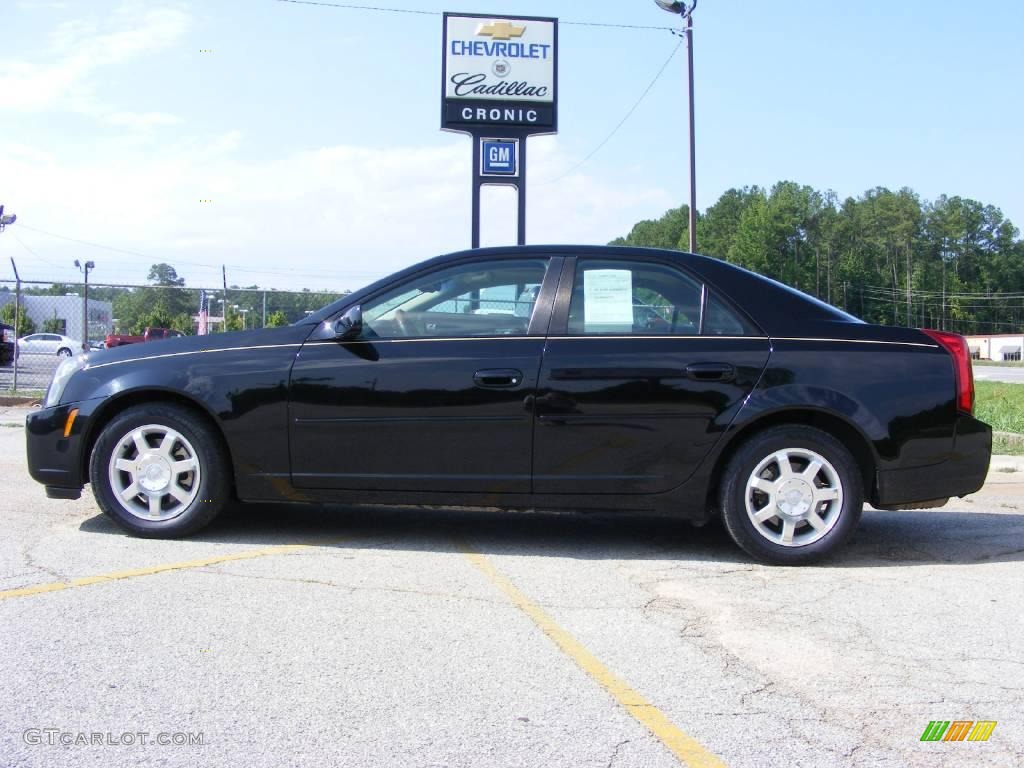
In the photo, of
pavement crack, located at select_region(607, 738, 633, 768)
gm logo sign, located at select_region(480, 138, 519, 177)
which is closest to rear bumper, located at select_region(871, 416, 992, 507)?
pavement crack, located at select_region(607, 738, 633, 768)

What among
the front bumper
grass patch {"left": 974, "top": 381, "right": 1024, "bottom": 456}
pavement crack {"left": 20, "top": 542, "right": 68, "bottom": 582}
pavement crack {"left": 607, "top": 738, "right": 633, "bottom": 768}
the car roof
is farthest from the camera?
grass patch {"left": 974, "top": 381, "right": 1024, "bottom": 456}

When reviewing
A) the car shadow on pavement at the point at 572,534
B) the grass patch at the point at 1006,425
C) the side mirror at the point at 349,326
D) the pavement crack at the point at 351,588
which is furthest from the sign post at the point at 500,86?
the pavement crack at the point at 351,588

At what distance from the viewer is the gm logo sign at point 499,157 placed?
16422 mm

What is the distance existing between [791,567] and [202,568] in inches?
113

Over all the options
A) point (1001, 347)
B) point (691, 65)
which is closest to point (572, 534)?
point (691, 65)

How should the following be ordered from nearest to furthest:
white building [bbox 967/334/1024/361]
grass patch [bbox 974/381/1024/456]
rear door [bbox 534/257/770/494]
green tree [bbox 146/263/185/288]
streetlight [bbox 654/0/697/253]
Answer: rear door [bbox 534/257/770/494], grass patch [bbox 974/381/1024/456], green tree [bbox 146/263/185/288], streetlight [bbox 654/0/697/253], white building [bbox 967/334/1024/361]

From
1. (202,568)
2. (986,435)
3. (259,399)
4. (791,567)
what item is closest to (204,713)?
(202,568)

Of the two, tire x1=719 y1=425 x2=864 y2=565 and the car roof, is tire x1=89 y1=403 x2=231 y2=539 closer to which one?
the car roof

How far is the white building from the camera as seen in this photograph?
90500mm

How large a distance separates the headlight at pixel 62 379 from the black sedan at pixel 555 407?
4.9 inches

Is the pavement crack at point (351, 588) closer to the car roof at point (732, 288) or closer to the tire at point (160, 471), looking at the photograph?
the tire at point (160, 471)

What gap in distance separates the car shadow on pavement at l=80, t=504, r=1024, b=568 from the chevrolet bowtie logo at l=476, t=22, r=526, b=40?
1264 cm

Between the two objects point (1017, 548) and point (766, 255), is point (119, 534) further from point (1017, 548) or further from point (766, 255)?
point (766, 255)

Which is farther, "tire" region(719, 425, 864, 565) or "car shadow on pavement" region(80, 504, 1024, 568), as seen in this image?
"car shadow on pavement" region(80, 504, 1024, 568)
